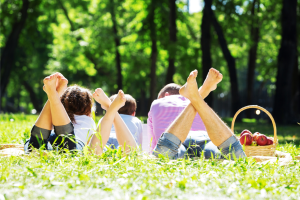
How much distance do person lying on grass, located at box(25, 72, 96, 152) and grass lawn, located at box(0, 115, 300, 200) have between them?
0.23m

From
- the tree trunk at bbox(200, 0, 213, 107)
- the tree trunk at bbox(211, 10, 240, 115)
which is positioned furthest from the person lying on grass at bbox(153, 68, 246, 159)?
the tree trunk at bbox(211, 10, 240, 115)

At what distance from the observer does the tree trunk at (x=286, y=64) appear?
10.7 meters

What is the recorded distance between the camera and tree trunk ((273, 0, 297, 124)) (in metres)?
10.7

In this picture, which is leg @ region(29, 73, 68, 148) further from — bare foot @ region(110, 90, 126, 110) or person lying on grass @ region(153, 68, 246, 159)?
person lying on grass @ region(153, 68, 246, 159)

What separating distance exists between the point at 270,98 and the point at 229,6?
31.3 feet

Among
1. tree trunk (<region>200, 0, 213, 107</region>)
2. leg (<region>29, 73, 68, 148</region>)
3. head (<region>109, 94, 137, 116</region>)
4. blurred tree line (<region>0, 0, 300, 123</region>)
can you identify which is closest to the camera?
leg (<region>29, 73, 68, 148</region>)

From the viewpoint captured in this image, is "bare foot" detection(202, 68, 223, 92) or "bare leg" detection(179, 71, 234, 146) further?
"bare foot" detection(202, 68, 223, 92)

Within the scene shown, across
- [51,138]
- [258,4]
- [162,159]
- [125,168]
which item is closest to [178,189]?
[125,168]

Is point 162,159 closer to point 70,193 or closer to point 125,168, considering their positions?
point 125,168

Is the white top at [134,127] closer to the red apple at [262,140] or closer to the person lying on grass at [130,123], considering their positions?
the person lying on grass at [130,123]

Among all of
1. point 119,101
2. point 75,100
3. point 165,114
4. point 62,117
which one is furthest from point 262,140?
point 62,117

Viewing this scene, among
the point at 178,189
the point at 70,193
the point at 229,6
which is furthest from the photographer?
the point at 229,6

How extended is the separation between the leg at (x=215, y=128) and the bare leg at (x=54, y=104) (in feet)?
3.55

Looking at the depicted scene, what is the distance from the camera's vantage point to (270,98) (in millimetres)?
21188
